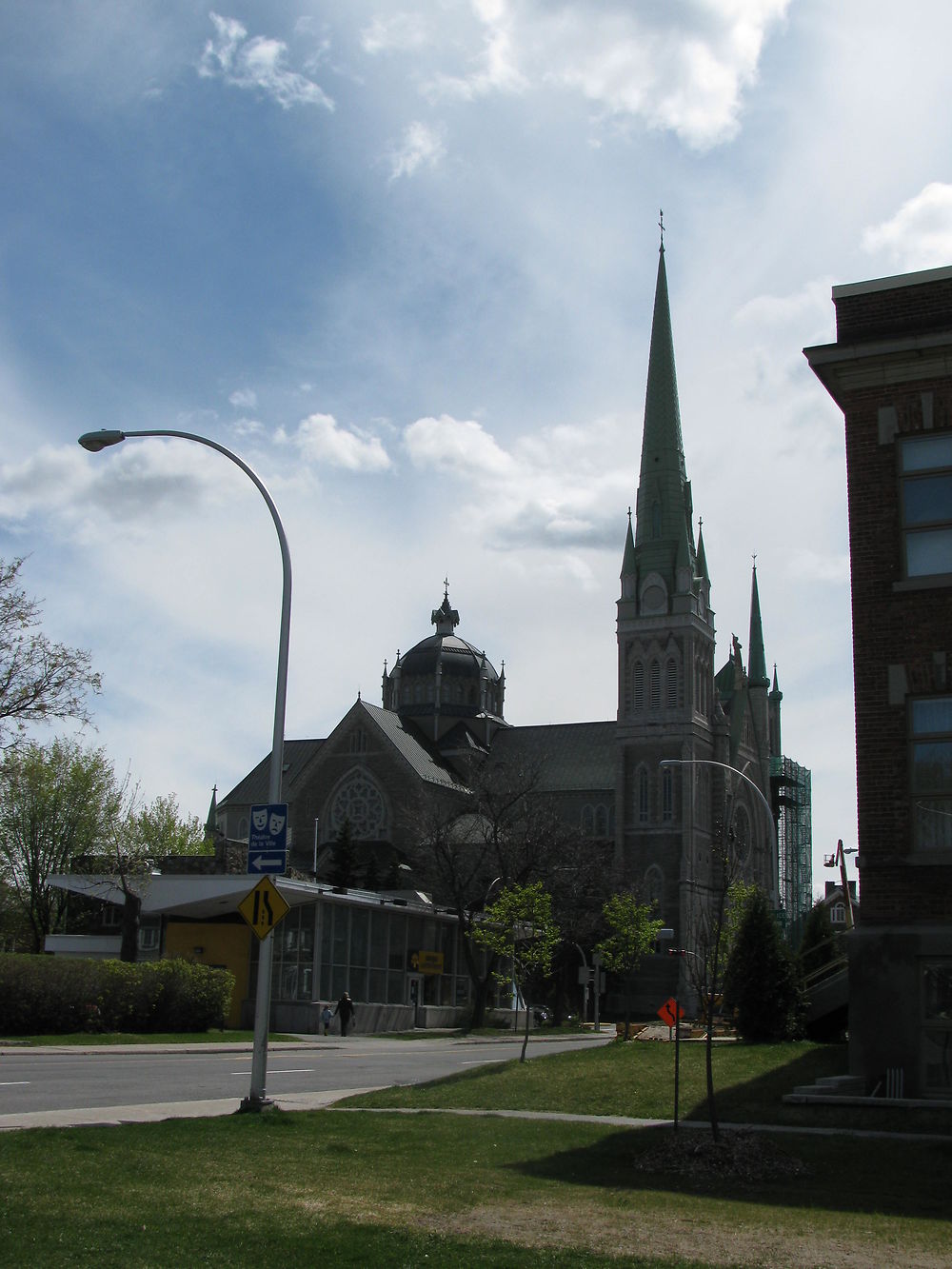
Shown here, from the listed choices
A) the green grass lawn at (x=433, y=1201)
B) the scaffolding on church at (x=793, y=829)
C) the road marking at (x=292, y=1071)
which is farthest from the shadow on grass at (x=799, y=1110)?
the scaffolding on church at (x=793, y=829)

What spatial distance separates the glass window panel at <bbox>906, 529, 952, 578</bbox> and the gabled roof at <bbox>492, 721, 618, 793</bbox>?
233 ft

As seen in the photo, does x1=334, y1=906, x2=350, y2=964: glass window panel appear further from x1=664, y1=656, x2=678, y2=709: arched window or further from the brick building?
x1=664, y1=656, x2=678, y2=709: arched window

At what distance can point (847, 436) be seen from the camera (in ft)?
56.0

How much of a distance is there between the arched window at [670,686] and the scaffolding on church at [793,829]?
58.7 ft

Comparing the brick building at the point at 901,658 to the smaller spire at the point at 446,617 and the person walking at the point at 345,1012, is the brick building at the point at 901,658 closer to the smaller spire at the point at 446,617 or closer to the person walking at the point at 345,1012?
the person walking at the point at 345,1012

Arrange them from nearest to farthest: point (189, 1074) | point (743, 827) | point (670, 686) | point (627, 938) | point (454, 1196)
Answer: point (454, 1196) < point (189, 1074) < point (627, 938) < point (670, 686) < point (743, 827)

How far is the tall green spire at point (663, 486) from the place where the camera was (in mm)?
85688

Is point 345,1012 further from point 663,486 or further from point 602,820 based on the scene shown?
point 663,486

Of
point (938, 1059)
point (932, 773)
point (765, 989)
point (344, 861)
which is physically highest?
point (344, 861)

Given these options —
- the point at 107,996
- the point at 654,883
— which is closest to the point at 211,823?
the point at 654,883

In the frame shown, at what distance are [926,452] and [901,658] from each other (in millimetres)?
2608

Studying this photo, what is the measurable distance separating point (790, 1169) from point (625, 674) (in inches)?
2930

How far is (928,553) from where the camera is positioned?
16.3 m

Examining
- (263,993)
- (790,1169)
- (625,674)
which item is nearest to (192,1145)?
(263,993)
